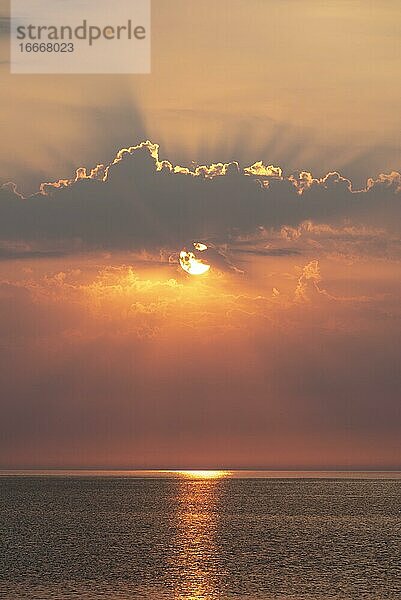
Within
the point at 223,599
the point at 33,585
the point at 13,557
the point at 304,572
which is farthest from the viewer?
the point at 13,557

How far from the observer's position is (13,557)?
9281 cm

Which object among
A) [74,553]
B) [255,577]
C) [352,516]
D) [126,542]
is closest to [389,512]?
[352,516]

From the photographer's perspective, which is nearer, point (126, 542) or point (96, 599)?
point (96, 599)

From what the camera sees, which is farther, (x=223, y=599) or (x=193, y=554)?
(x=193, y=554)

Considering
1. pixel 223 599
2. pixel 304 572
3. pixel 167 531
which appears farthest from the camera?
pixel 167 531

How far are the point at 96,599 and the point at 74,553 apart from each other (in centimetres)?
3153

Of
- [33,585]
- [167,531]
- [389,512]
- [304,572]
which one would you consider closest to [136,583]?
[33,585]

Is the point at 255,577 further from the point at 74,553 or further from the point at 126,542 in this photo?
the point at 126,542

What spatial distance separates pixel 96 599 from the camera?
66.3m

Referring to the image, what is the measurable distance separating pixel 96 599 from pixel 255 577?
51.4 ft

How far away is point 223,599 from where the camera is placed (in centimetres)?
6575

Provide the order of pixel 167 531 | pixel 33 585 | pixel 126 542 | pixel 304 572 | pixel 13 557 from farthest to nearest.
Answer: pixel 167 531 < pixel 126 542 < pixel 13 557 < pixel 304 572 < pixel 33 585

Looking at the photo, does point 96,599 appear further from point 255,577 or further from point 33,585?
point 255,577

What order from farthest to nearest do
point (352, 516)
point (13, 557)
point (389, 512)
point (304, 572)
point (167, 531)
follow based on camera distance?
point (389, 512) < point (352, 516) < point (167, 531) < point (13, 557) < point (304, 572)
